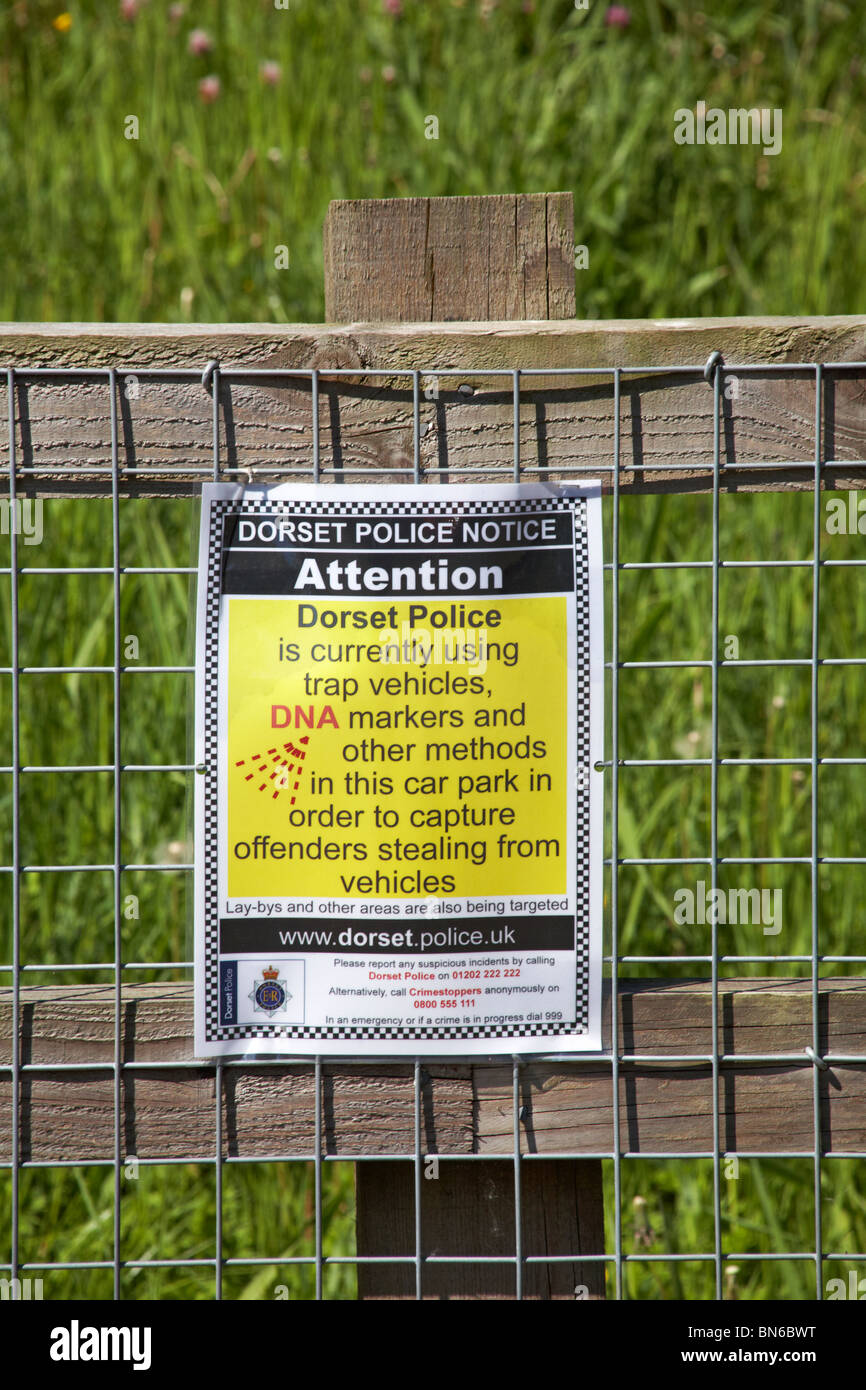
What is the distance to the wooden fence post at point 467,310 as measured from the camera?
4.53 feet

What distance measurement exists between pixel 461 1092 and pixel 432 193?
263cm

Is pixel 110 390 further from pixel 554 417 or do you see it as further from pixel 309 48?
pixel 309 48

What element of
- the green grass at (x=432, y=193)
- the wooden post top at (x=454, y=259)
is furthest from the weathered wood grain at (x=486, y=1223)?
the wooden post top at (x=454, y=259)

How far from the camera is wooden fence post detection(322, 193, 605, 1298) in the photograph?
1.38m

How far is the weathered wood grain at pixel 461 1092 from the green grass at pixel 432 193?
844 millimetres

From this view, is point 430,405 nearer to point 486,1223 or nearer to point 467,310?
point 467,310

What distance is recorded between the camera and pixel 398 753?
128 cm

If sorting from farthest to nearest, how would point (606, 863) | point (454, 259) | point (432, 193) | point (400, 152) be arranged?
point (400, 152), point (432, 193), point (454, 259), point (606, 863)

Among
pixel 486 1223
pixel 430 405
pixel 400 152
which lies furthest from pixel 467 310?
pixel 400 152

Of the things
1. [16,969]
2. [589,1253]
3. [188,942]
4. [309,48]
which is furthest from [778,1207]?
[309,48]

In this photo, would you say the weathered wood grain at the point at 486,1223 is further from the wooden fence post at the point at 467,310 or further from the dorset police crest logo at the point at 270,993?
the dorset police crest logo at the point at 270,993

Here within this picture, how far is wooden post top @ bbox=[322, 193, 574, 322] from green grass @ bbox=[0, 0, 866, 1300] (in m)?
0.87

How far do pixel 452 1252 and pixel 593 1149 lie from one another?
235 millimetres

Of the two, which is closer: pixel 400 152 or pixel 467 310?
pixel 467 310
